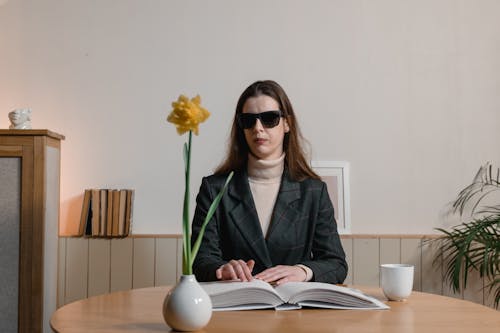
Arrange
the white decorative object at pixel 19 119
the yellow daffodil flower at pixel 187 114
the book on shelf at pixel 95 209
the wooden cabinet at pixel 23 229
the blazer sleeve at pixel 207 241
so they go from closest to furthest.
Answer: the yellow daffodil flower at pixel 187 114, the blazer sleeve at pixel 207 241, the wooden cabinet at pixel 23 229, the white decorative object at pixel 19 119, the book on shelf at pixel 95 209

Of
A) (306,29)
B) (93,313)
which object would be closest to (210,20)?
(306,29)

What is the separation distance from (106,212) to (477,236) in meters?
1.79

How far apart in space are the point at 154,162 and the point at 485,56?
1796 millimetres

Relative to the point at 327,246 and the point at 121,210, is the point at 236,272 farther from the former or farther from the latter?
the point at 121,210

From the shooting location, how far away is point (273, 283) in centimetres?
190

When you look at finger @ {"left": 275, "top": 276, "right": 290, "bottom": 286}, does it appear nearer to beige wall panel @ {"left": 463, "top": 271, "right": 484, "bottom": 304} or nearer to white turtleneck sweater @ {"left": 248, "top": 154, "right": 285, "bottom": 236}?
white turtleneck sweater @ {"left": 248, "top": 154, "right": 285, "bottom": 236}

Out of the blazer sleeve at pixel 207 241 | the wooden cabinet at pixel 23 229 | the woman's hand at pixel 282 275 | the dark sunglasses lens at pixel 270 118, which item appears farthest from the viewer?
the wooden cabinet at pixel 23 229

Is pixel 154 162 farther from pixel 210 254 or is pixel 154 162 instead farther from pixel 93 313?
pixel 93 313

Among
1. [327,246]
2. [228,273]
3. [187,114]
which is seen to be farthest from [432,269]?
[187,114]

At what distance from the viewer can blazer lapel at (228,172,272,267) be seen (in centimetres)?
227

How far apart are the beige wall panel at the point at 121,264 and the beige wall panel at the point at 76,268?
0.44 feet

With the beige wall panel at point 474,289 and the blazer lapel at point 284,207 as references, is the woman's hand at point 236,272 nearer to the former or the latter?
the blazer lapel at point 284,207

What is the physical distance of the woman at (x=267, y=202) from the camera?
2.27 m

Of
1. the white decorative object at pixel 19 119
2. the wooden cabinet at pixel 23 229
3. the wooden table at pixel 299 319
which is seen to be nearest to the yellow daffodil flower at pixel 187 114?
the wooden table at pixel 299 319
